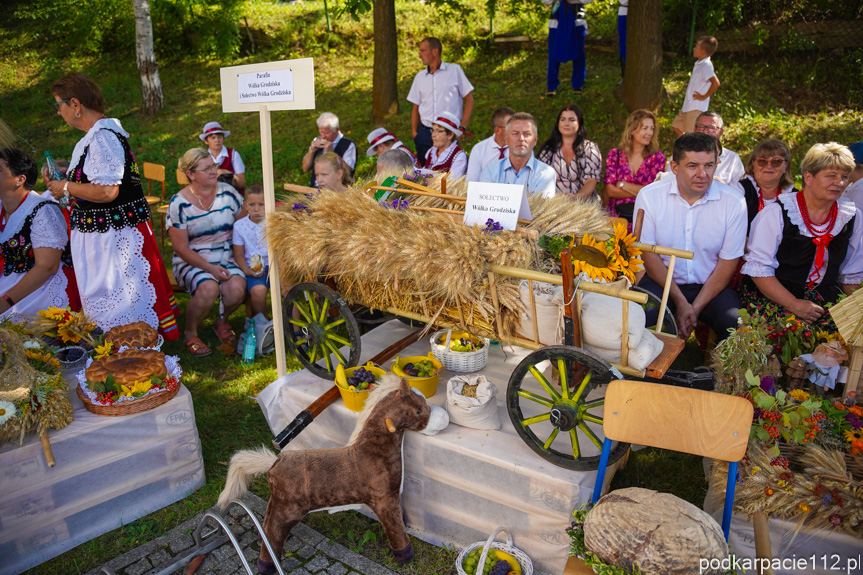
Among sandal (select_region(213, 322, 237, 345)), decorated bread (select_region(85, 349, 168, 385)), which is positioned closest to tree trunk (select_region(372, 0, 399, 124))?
sandal (select_region(213, 322, 237, 345))

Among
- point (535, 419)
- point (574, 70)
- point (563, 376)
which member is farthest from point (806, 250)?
point (574, 70)

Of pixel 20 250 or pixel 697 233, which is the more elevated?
pixel 697 233

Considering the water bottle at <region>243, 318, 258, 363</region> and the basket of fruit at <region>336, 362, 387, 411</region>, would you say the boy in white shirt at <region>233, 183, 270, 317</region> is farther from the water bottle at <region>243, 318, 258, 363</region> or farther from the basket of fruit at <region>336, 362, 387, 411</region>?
the basket of fruit at <region>336, 362, 387, 411</region>

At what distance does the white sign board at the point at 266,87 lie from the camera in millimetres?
3490

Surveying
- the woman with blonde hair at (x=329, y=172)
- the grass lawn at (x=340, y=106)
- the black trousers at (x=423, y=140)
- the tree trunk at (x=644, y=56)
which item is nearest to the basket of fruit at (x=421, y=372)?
the grass lawn at (x=340, y=106)

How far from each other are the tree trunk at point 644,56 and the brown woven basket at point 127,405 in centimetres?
819

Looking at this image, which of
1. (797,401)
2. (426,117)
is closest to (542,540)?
(797,401)

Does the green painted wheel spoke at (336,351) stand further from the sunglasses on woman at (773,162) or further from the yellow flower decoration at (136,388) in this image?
the sunglasses on woman at (773,162)

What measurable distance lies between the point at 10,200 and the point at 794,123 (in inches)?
403

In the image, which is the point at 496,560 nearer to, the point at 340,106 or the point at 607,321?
the point at 607,321

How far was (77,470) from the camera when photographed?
323 centimetres

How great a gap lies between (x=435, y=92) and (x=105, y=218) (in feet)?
14.7

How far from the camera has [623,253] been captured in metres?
2.94

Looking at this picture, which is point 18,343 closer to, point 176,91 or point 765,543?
point 765,543
